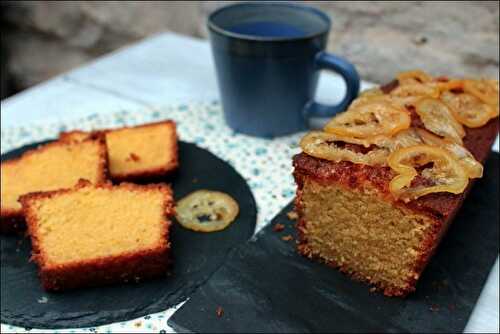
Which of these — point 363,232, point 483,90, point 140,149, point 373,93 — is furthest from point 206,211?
point 483,90

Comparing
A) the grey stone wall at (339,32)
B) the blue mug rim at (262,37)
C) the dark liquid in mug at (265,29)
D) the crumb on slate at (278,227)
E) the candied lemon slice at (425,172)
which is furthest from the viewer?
the grey stone wall at (339,32)

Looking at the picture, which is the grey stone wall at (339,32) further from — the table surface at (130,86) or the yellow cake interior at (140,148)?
the yellow cake interior at (140,148)

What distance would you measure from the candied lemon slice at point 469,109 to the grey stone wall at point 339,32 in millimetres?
677

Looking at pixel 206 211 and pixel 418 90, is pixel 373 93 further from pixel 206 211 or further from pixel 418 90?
pixel 206 211

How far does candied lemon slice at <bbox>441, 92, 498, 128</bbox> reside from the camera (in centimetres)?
136

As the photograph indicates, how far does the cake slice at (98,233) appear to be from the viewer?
112 cm

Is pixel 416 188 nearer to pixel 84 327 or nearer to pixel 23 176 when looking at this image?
pixel 84 327

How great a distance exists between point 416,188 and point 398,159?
83 mm

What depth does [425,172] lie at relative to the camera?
1.10 m

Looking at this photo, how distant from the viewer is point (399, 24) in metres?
2.15

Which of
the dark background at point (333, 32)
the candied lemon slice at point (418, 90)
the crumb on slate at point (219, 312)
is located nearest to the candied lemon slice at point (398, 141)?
the candied lemon slice at point (418, 90)

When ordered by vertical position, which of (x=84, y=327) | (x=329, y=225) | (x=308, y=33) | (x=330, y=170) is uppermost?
(x=308, y=33)

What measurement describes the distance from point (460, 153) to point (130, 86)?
1296 millimetres

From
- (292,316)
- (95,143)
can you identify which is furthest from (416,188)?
(95,143)
